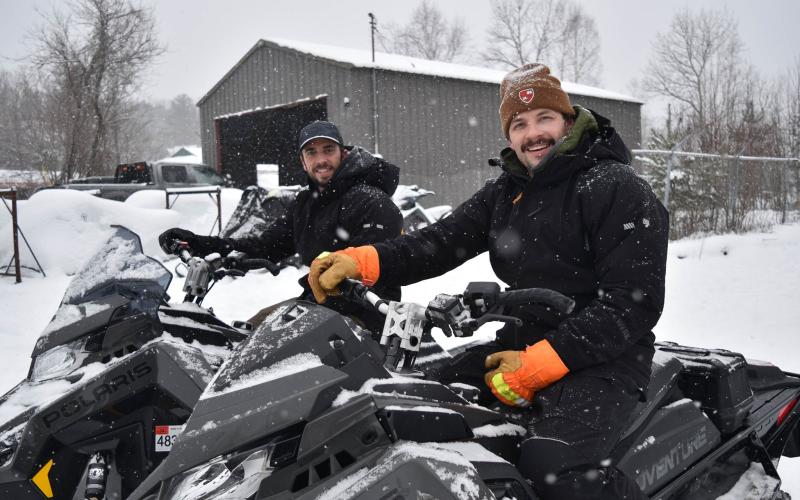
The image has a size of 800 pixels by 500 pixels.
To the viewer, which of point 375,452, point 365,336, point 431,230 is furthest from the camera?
point 431,230

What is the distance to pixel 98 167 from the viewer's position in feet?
68.8

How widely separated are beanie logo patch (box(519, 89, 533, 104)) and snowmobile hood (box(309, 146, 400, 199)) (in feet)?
4.88

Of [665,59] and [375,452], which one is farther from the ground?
[665,59]

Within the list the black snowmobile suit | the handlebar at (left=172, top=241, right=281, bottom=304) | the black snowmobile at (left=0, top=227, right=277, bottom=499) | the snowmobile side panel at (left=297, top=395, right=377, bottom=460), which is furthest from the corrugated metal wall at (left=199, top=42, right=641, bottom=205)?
the snowmobile side panel at (left=297, top=395, right=377, bottom=460)

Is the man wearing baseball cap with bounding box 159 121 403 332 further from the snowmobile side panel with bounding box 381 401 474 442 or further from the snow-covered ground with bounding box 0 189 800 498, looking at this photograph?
the snow-covered ground with bounding box 0 189 800 498

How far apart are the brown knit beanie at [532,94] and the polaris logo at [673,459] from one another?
1318 millimetres

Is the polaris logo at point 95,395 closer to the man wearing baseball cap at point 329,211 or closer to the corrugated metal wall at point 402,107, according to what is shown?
the man wearing baseball cap at point 329,211

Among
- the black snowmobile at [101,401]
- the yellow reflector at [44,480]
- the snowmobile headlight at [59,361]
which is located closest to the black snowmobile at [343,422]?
the black snowmobile at [101,401]

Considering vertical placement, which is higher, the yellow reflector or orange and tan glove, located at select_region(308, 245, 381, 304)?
orange and tan glove, located at select_region(308, 245, 381, 304)

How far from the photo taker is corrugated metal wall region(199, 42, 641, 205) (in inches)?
599

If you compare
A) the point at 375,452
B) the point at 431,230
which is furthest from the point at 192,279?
the point at 375,452

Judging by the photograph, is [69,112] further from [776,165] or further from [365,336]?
[365,336]

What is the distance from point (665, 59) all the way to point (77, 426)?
3352 cm

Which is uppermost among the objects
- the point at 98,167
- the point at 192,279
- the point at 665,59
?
the point at 665,59
